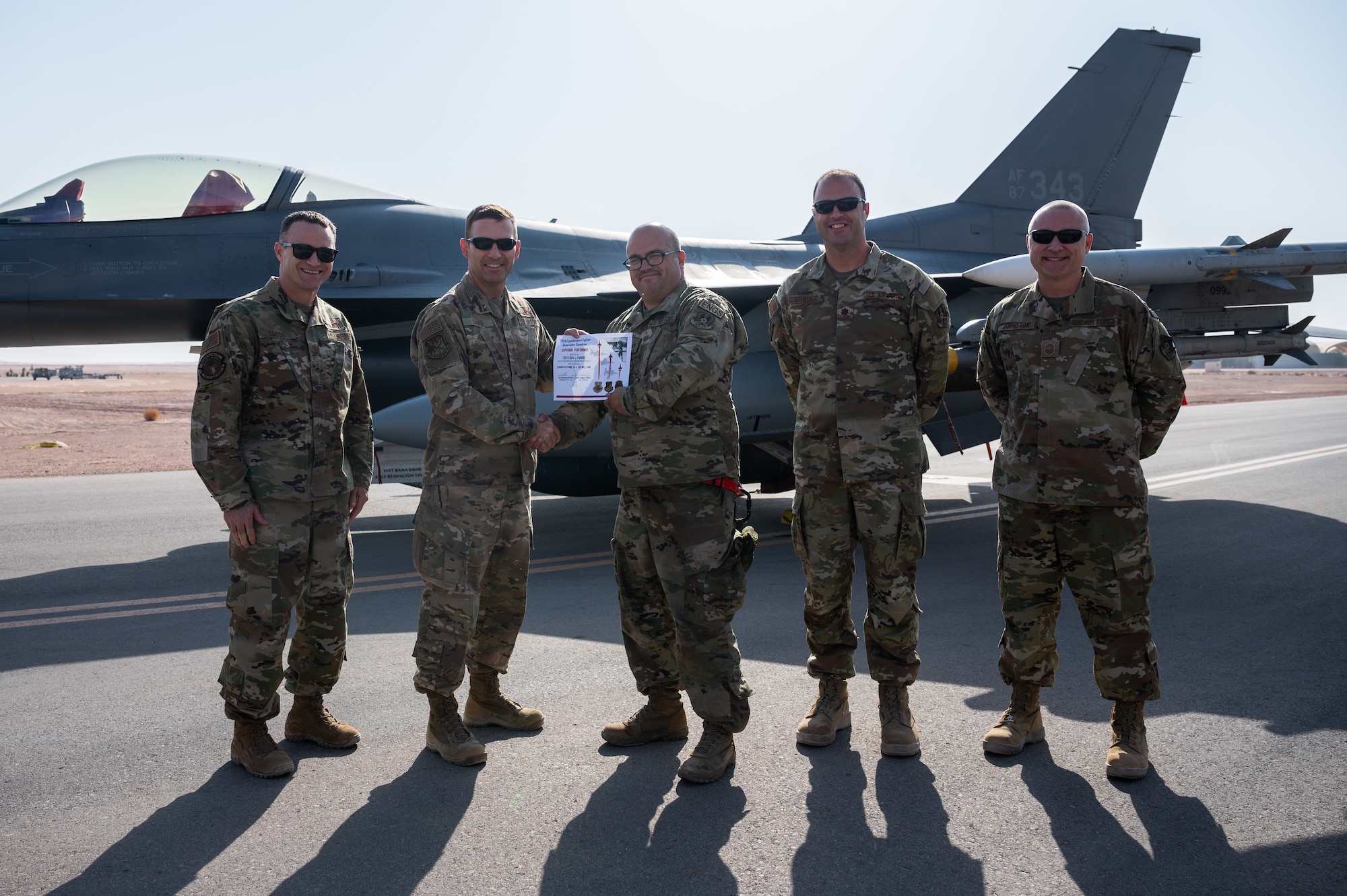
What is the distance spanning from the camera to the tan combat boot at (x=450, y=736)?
138 inches

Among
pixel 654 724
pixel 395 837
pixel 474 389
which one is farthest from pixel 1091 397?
pixel 395 837

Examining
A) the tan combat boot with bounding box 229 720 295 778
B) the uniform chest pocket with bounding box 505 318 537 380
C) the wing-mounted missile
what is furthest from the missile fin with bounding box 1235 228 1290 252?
the tan combat boot with bounding box 229 720 295 778

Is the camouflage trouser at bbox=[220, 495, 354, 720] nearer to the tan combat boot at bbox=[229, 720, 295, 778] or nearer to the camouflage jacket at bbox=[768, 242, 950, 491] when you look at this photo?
the tan combat boot at bbox=[229, 720, 295, 778]

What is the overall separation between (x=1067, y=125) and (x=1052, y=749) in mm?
11227

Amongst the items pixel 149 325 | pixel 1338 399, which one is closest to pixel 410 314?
pixel 149 325

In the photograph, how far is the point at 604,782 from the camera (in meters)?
3.33

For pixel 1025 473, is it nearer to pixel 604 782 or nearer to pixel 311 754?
pixel 604 782

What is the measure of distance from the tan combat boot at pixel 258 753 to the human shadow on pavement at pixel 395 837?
42 centimetres

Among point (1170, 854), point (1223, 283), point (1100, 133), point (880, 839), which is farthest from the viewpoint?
point (1100, 133)

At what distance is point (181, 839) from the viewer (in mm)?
2904

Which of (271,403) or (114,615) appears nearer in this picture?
(271,403)

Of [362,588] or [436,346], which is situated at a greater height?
[436,346]

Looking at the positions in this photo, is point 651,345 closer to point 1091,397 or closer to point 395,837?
point 1091,397

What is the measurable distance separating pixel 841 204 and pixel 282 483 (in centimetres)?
248
